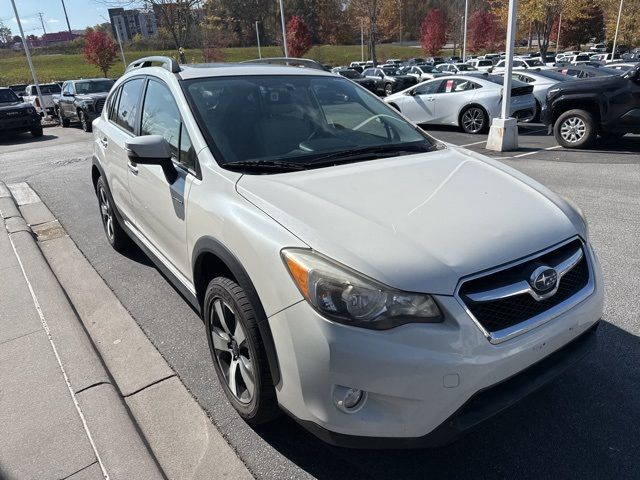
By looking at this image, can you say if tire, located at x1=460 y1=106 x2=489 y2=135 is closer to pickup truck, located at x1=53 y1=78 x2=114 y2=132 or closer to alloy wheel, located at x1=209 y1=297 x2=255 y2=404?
alloy wheel, located at x1=209 y1=297 x2=255 y2=404

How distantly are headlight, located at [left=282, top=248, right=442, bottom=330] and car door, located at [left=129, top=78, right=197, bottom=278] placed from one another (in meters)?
1.30

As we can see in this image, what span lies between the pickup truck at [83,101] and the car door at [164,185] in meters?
14.0

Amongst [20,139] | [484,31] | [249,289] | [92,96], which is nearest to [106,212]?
[249,289]

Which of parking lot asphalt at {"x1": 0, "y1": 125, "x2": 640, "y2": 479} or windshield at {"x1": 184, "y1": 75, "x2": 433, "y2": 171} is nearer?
parking lot asphalt at {"x1": 0, "y1": 125, "x2": 640, "y2": 479}

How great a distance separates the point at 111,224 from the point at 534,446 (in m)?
4.38

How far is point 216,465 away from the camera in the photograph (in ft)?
7.87

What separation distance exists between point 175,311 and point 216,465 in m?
1.76

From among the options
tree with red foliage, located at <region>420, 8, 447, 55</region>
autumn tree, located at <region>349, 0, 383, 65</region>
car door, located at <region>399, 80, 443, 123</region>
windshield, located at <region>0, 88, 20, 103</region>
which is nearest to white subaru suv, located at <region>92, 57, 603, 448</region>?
car door, located at <region>399, 80, 443, 123</region>

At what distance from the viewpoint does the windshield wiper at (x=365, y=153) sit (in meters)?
2.88

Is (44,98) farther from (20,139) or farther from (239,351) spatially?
(239,351)

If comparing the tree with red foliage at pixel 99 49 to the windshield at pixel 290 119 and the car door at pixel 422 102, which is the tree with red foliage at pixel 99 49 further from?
the windshield at pixel 290 119

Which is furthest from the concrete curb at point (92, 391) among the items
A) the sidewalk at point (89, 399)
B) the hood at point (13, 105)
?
the hood at point (13, 105)

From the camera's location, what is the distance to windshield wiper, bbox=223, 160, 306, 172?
A: 2.69 metres

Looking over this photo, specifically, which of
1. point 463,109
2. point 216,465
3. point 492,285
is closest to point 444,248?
point 492,285
